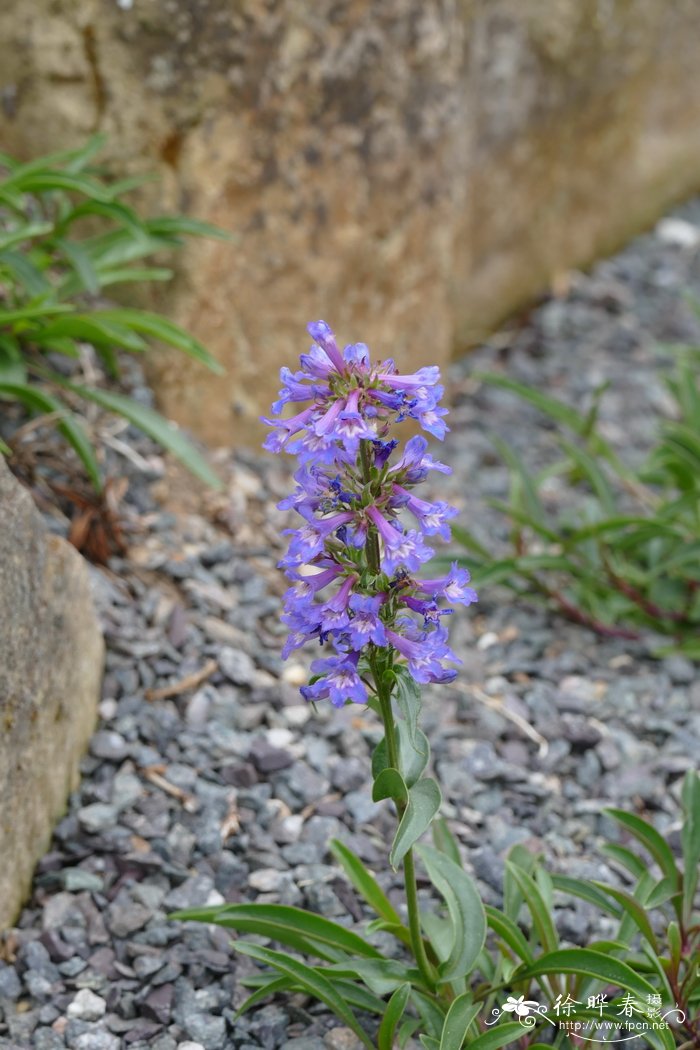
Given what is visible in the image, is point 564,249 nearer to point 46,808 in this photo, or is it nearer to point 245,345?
point 245,345

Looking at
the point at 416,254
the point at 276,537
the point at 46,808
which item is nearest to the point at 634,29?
the point at 416,254

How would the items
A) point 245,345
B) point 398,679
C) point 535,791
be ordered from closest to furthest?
point 398,679 < point 535,791 < point 245,345

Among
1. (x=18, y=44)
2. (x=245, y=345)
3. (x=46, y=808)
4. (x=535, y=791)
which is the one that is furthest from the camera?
(x=245, y=345)

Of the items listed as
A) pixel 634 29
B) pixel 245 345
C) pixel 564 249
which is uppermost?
pixel 634 29

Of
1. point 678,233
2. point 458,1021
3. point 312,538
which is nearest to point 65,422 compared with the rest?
point 312,538

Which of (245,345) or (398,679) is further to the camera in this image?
(245,345)

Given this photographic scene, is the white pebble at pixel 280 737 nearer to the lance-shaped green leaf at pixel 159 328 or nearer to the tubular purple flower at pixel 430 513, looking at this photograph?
the lance-shaped green leaf at pixel 159 328

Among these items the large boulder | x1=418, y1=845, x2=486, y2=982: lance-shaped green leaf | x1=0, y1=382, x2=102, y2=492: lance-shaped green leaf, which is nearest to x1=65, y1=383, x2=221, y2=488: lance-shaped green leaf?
x1=0, y1=382, x2=102, y2=492: lance-shaped green leaf

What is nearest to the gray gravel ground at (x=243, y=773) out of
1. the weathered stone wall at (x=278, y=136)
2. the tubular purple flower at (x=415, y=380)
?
the weathered stone wall at (x=278, y=136)

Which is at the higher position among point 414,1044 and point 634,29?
point 634,29
